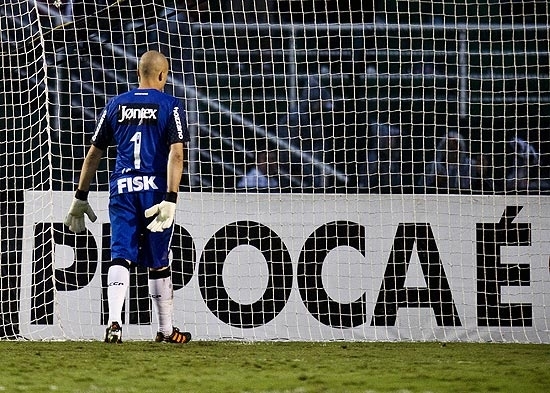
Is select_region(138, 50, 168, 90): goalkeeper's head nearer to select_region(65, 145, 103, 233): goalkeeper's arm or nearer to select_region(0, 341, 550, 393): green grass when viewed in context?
select_region(65, 145, 103, 233): goalkeeper's arm

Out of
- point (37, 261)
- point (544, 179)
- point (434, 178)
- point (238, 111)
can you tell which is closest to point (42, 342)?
point (37, 261)

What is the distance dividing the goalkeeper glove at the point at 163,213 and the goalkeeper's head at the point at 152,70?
2.32ft

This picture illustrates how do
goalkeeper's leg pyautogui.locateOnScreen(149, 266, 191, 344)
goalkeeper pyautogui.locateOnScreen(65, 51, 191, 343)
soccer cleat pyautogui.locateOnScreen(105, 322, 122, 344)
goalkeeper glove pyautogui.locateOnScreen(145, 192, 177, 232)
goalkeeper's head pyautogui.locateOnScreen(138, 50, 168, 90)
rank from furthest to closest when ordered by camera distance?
goalkeeper's leg pyautogui.locateOnScreen(149, 266, 191, 344) < goalkeeper's head pyautogui.locateOnScreen(138, 50, 168, 90) < goalkeeper pyautogui.locateOnScreen(65, 51, 191, 343) < goalkeeper glove pyautogui.locateOnScreen(145, 192, 177, 232) < soccer cleat pyautogui.locateOnScreen(105, 322, 122, 344)

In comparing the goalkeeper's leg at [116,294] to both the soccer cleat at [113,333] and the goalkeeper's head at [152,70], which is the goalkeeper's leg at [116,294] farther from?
the goalkeeper's head at [152,70]

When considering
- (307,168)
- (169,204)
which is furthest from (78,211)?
(307,168)

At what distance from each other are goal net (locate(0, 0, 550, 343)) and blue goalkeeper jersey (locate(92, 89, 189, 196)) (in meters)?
1.39

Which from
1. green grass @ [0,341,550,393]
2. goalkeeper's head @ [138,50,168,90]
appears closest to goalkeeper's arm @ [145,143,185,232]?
goalkeeper's head @ [138,50,168,90]

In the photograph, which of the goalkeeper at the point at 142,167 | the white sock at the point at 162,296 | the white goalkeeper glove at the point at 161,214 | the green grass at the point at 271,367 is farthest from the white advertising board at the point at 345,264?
the white goalkeeper glove at the point at 161,214

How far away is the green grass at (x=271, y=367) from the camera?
16.4 feet

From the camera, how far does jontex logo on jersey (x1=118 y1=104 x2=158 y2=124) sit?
691 cm

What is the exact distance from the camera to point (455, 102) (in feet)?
28.9

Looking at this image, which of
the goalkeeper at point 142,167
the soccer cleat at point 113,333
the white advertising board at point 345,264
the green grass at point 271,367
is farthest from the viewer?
the white advertising board at point 345,264

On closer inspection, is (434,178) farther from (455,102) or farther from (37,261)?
(37,261)

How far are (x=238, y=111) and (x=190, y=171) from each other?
1.90ft
